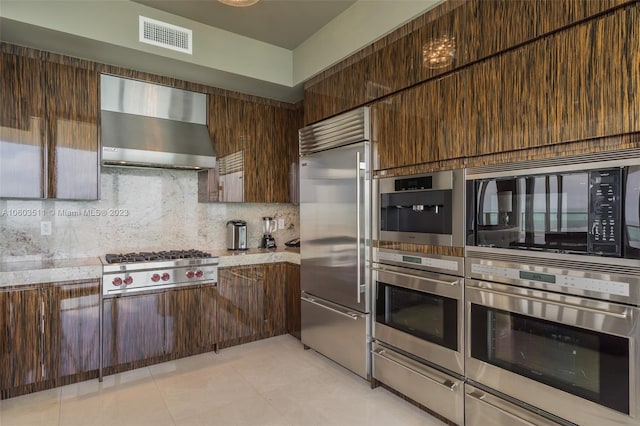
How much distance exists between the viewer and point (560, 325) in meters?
1.71

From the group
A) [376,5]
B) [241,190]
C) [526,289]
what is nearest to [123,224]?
[241,190]

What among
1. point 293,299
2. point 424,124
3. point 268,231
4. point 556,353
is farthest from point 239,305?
point 556,353

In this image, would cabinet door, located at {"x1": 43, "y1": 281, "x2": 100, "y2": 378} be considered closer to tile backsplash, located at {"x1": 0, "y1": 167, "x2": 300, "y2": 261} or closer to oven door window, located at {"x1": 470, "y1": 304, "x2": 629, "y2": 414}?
tile backsplash, located at {"x1": 0, "y1": 167, "x2": 300, "y2": 261}

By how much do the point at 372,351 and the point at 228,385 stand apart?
1151 millimetres

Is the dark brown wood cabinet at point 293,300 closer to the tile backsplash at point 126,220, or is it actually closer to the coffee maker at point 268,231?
the coffee maker at point 268,231

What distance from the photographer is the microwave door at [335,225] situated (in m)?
2.77

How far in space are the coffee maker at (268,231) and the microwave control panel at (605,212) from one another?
3.15 metres

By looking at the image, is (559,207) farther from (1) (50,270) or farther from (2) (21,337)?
(2) (21,337)

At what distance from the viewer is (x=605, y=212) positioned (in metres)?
1.55

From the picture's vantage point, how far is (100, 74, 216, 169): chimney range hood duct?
3.01 meters

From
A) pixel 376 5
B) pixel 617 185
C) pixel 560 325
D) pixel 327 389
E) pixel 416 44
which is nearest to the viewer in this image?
pixel 617 185

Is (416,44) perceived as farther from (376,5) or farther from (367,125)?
(367,125)

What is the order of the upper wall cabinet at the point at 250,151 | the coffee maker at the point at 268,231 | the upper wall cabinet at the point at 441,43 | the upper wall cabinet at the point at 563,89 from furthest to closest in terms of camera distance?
the coffee maker at the point at 268,231 → the upper wall cabinet at the point at 250,151 → the upper wall cabinet at the point at 441,43 → the upper wall cabinet at the point at 563,89

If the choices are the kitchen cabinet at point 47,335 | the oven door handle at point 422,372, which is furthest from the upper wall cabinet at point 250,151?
the oven door handle at point 422,372
